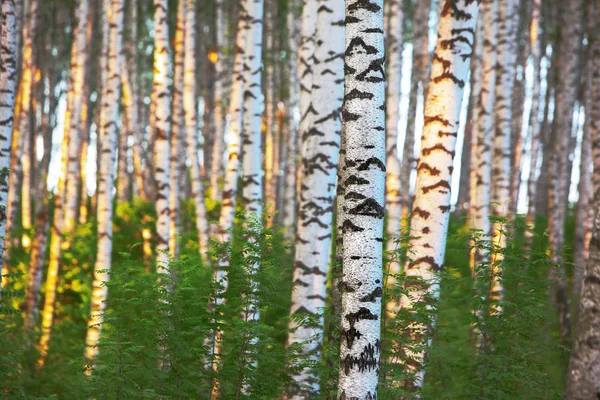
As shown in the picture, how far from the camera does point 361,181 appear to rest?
453 cm

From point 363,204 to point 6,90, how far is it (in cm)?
487

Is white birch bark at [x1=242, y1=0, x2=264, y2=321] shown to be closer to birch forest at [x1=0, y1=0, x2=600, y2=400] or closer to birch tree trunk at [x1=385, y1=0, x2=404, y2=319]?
birch forest at [x1=0, y1=0, x2=600, y2=400]

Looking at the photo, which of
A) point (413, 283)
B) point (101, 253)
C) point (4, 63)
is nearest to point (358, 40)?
point (413, 283)

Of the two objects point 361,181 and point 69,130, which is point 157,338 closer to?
point 361,181

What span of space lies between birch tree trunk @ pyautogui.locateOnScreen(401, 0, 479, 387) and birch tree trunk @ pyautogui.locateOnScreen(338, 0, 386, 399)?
1570 mm

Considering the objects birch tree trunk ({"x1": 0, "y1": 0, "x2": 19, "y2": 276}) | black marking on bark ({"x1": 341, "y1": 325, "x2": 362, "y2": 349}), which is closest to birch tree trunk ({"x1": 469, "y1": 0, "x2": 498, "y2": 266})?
black marking on bark ({"x1": 341, "y1": 325, "x2": 362, "y2": 349})

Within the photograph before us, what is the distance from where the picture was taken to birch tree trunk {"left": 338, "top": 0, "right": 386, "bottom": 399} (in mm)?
4422

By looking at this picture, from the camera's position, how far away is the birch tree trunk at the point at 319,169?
23.6 ft

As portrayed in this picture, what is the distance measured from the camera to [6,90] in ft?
24.3

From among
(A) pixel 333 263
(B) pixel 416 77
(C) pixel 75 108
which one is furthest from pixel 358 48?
(B) pixel 416 77

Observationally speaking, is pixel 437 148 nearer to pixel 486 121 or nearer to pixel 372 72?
pixel 372 72

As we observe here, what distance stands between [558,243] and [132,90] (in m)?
11.2

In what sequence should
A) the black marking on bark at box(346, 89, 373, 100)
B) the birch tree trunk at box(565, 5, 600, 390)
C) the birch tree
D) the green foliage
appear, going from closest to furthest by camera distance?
1. the birch tree trunk at box(565, 5, 600, 390)
2. the black marking on bark at box(346, 89, 373, 100)
3. the green foliage
4. the birch tree

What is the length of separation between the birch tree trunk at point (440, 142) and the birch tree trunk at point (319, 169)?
127 centimetres
